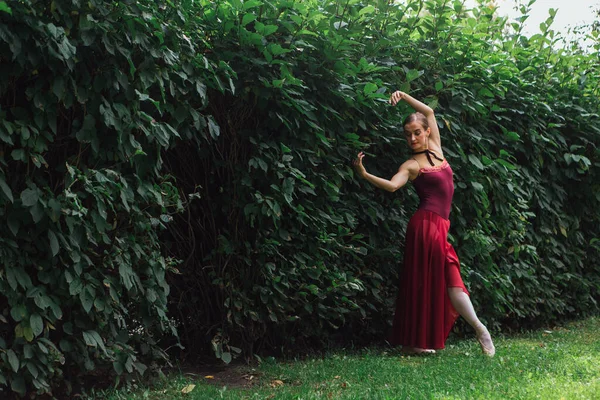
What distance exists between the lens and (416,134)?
233 inches

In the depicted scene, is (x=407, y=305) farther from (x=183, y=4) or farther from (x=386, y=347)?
Result: (x=183, y=4)

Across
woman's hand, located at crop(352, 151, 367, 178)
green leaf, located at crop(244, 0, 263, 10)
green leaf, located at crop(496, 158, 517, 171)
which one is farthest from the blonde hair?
green leaf, located at crop(244, 0, 263, 10)

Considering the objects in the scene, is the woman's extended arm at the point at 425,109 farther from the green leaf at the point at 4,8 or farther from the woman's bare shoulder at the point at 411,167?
the green leaf at the point at 4,8

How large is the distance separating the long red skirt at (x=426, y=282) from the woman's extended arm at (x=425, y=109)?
0.63 metres

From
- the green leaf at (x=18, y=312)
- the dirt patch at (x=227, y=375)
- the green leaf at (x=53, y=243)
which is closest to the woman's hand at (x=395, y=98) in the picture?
the dirt patch at (x=227, y=375)

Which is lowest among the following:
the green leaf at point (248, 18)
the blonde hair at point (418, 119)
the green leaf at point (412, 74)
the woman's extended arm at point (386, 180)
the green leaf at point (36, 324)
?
the green leaf at point (36, 324)

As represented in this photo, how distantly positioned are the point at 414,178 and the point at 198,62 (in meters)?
2.33

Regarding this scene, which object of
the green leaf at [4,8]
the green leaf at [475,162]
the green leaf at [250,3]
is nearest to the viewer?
the green leaf at [4,8]

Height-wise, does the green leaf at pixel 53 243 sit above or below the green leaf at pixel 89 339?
above

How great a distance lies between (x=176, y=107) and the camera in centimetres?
452

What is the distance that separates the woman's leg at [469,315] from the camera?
19.5 feet

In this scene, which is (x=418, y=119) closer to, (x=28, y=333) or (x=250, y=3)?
(x=250, y=3)

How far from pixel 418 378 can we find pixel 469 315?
1302mm

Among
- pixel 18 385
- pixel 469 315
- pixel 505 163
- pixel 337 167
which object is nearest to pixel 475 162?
pixel 505 163
